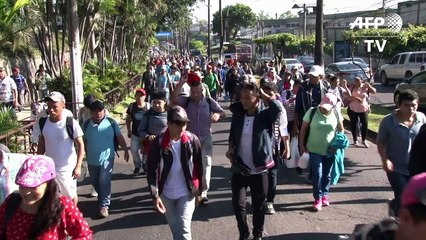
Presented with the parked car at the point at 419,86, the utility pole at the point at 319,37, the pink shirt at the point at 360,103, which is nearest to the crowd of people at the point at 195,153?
the pink shirt at the point at 360,103

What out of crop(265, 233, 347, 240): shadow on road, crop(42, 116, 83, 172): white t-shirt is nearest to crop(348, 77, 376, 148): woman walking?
crop(265, 233, 347, 240): shadow on road

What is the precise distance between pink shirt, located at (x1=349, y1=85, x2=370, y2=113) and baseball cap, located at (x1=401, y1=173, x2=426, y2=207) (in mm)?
8855

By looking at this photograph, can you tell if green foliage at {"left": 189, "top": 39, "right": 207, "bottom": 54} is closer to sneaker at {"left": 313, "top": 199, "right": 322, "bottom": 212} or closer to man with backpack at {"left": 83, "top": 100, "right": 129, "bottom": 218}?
man with backpack at {"left": 83, "top": 100, "right": 129, "bottom": 218}

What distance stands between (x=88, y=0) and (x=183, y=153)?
42.8 ft

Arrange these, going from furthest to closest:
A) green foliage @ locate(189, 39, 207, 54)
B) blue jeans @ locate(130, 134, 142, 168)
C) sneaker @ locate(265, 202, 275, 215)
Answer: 1. green foliage @ locate(189, 39, 207, 54)
2. blue jeans @ locate(130, 134, 142, 168)
3. sneaker @ locate(265, 202, 275, 215)

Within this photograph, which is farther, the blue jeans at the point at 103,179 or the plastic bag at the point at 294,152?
the plastic bag at the point at 294,152

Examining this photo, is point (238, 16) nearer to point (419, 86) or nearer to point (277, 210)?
point (419, 86)

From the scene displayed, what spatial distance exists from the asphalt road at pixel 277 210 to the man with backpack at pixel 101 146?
0.35m

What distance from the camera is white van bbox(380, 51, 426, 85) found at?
25375mm

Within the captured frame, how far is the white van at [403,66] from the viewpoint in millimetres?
25375

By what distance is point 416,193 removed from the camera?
1.98 metres

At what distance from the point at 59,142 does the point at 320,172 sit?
320 centimetres

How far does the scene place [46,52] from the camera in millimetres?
15766

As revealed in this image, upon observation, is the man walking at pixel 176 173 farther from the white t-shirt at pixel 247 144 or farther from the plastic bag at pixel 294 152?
the plastic bag at pixel 294 152
